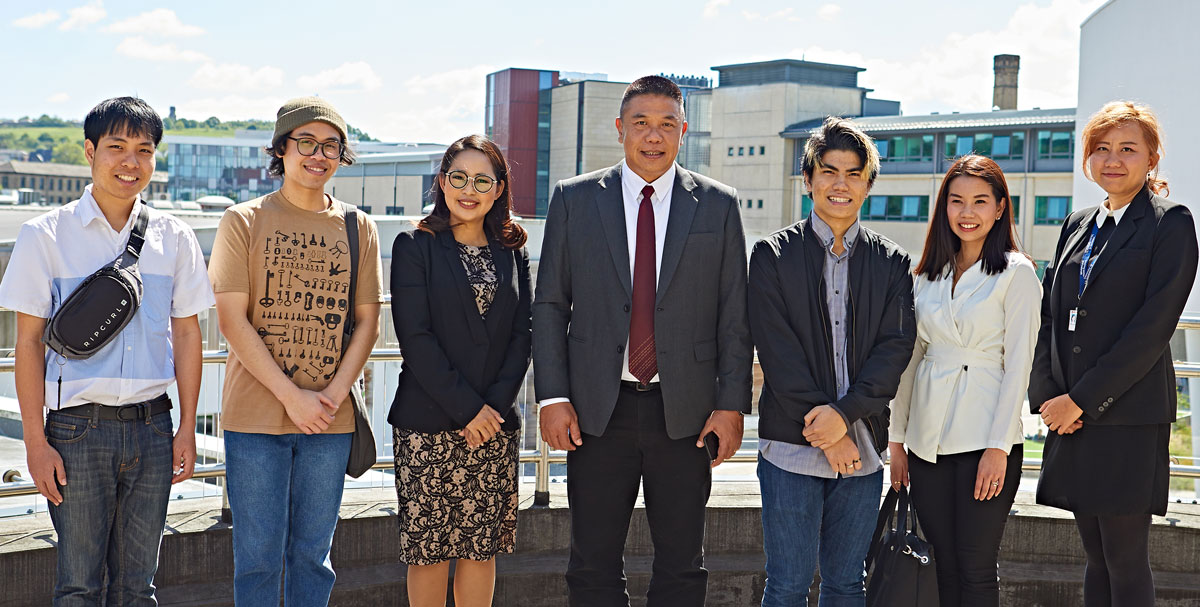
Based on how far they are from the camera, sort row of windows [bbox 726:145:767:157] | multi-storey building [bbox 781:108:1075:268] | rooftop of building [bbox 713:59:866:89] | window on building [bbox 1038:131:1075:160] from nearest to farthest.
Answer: window on building [bbox 1038:131:1075:160] → multi-storey building [bbox 781:108:1075:268] → row of windows [bbox 726:145:767:157] → rooftop of building [bbox 713:59:866:89]

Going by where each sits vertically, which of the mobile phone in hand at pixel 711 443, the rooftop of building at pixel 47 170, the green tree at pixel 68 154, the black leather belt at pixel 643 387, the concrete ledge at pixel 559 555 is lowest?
the concrete ledge at pixel 559 555

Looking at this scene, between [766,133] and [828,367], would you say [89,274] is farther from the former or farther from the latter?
[766,133]

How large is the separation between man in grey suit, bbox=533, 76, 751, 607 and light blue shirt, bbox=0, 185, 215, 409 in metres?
1.18

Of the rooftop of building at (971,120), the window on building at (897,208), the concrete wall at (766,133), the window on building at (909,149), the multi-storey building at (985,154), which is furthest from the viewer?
the concrete wall at (766,133)

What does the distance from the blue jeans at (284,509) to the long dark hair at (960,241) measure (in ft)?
6.97

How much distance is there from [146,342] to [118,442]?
307 mm

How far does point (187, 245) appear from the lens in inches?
126

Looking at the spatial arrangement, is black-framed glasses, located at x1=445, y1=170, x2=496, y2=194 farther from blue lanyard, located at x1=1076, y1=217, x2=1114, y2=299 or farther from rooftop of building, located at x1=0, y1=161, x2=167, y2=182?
rooftop of building, located at x1=0, y1=161, x2=167, y2=182

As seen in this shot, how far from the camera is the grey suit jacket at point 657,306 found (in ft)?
11.0

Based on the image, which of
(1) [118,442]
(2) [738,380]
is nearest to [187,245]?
(1) [118,442]

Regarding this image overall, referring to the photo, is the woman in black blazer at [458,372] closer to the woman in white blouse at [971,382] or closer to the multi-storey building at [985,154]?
the woman in white blouse at [971,382]

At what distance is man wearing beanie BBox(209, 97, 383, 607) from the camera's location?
10.7 feet

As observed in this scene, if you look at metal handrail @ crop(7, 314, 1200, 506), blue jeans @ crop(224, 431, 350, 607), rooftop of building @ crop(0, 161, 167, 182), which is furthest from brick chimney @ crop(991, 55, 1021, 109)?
rooftop of building @ crop(0, 161, 167, 182)

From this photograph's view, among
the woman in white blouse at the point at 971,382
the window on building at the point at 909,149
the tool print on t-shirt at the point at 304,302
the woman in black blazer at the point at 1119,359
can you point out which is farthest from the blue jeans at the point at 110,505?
the window on building at the point at 909,149
